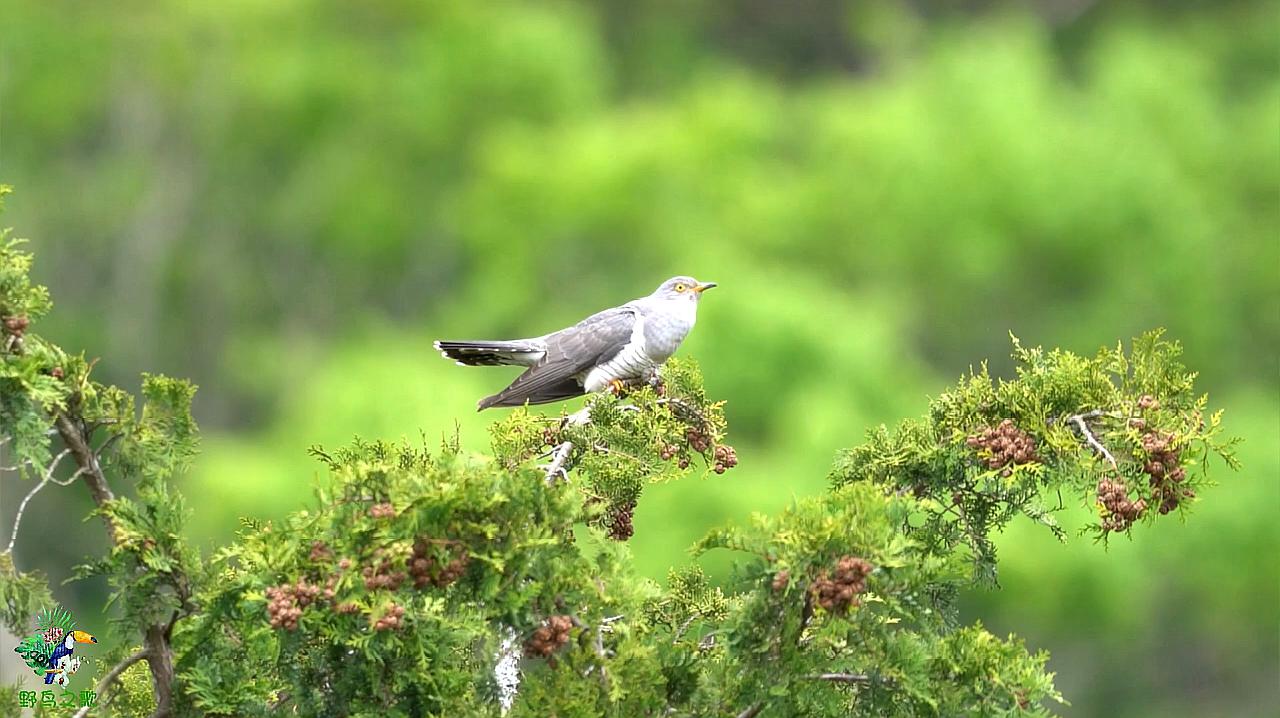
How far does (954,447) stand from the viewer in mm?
4133

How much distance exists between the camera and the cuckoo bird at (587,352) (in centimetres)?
604

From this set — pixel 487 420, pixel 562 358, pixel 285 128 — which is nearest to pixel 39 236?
pixel 285 128

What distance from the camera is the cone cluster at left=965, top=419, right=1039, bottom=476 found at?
3.98m

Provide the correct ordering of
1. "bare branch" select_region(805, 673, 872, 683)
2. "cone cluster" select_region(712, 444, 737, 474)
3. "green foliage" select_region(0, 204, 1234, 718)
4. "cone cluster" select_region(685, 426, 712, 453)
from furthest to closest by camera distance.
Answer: "cone cluster" select_region(685, 426, 712, 453)
"cone cluster" select_region(712, 444, 737, 474)
"bare branch" select_region(805, 673, 872, 683)
"green foliage" select_region(0, 204, 1234, 718)

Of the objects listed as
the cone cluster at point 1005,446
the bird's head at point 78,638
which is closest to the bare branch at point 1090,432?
the cone cluster at point 1005,446

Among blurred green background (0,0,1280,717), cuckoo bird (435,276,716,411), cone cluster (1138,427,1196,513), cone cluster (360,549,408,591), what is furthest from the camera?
blurred green background (0,0,1280,717)

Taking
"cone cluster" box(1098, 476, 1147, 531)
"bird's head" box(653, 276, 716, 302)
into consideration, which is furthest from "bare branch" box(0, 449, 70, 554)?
"bird's head" box(653, 276, 716, 302)

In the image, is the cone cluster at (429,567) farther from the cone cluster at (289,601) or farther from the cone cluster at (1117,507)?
the cone cluster at (1117,507)

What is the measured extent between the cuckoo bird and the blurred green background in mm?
8874

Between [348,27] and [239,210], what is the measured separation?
395 cm

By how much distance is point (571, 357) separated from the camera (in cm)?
616

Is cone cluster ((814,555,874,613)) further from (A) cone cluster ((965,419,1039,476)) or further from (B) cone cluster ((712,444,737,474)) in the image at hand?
(B) cone cluster ((712,444,737,474))

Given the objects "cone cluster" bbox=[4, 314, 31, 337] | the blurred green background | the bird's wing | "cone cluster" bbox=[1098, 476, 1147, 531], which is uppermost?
the blurred green background

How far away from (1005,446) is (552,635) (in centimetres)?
112
